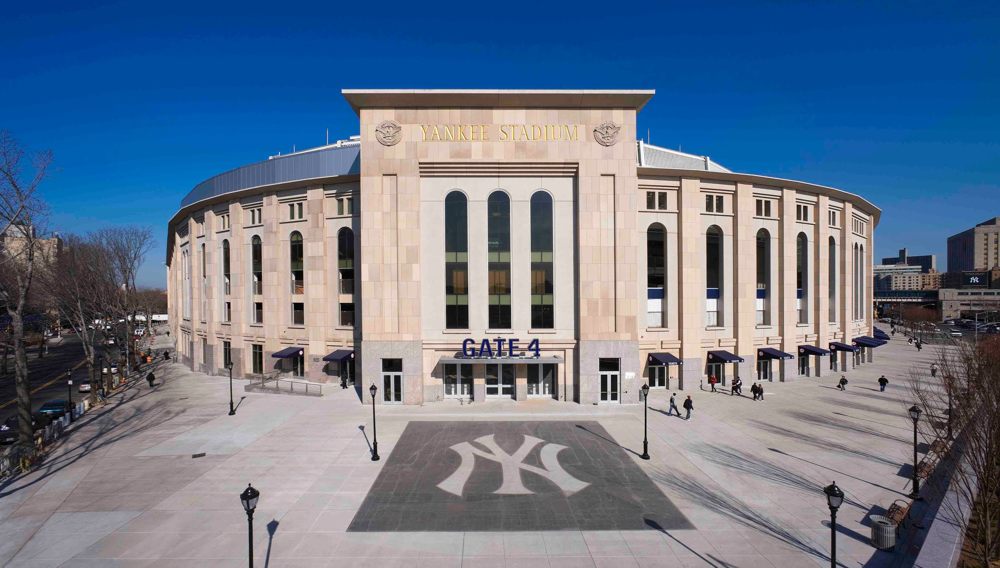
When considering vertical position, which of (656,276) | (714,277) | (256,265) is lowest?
(714,277)

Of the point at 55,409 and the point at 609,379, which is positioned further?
the point at 609,379

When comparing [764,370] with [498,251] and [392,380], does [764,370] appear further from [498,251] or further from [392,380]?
[392,380]

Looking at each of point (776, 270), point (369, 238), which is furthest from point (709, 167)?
point (369, 238)

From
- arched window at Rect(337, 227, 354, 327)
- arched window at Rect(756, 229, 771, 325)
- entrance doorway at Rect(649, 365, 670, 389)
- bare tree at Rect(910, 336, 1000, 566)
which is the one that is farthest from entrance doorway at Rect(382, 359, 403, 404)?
arched window at Rect(756, 229, 771, 325)

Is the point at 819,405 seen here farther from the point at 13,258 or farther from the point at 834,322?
the point at 13,258

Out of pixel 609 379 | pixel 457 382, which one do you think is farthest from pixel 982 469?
pixel 457 382

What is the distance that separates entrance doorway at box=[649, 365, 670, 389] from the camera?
32.6 m

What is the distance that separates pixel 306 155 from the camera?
115 feet

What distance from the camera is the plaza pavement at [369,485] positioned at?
1228 centimetres

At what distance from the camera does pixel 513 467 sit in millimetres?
18234

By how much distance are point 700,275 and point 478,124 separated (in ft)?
69.3

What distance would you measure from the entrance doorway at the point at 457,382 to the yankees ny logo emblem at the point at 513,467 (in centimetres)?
760

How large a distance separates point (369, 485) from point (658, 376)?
2453 cm

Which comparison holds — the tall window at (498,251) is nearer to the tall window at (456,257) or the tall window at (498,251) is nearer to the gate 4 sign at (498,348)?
the gate 4 sign at (498,348)
